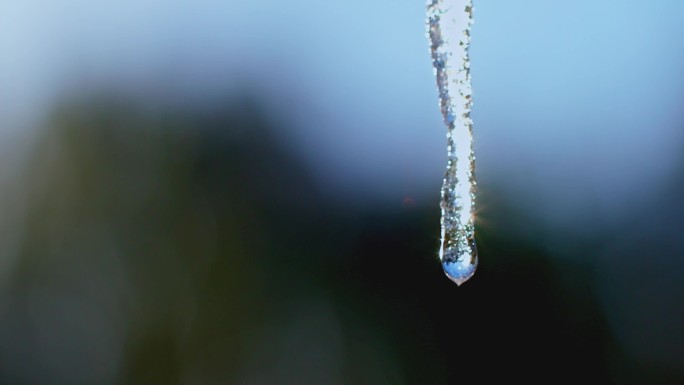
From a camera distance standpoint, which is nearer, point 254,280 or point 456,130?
point 456,130

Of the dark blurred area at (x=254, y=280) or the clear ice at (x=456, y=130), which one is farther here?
the dark blurred area at (x=254, y=280)

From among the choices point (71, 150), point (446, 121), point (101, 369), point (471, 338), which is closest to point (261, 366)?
point (101, 369)

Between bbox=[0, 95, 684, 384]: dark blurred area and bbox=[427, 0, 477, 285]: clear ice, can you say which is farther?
bbox=[0, 95, 684, 384]: dark blurred area

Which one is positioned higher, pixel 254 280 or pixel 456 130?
pixel 254 280

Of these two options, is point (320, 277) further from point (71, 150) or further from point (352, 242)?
point (71, 150)
